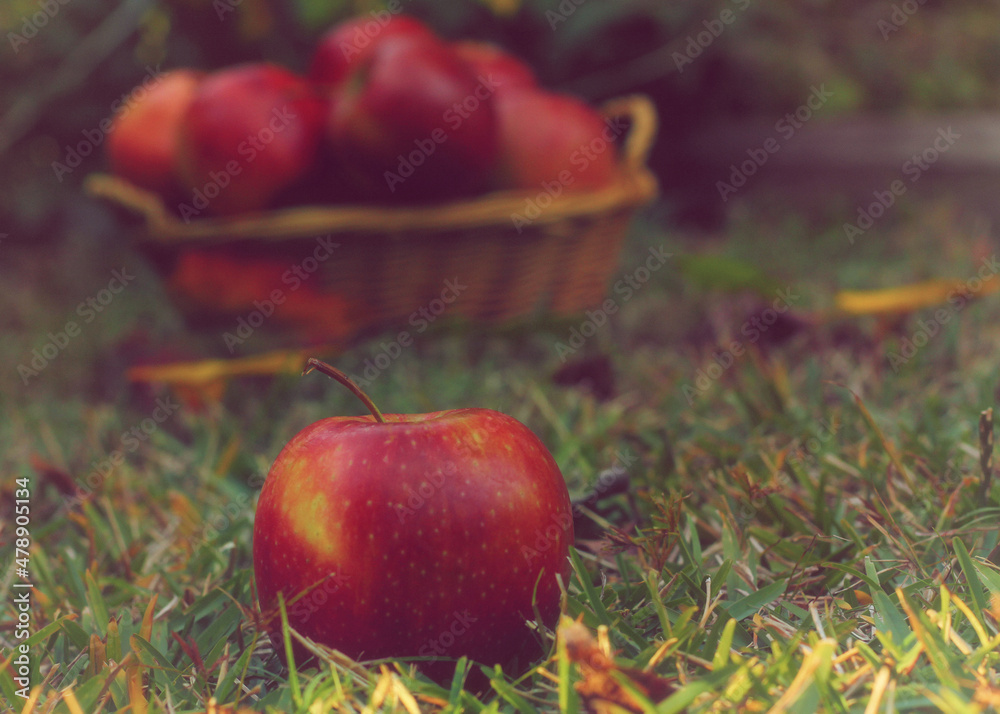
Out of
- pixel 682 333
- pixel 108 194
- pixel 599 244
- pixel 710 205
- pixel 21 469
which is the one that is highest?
pixel 108 194

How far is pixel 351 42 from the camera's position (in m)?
1.82

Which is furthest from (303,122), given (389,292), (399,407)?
(399,407)

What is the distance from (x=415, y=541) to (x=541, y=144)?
4.00 ft

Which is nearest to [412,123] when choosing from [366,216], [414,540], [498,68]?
[366,216]

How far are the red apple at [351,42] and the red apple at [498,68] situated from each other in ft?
0.35

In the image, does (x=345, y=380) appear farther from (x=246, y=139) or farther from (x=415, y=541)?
(x=246, y=139)

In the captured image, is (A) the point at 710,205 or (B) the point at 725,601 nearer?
(B) the point at 725,601

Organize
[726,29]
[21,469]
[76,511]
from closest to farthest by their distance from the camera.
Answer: [76,511]
[21,469]
[726,29]

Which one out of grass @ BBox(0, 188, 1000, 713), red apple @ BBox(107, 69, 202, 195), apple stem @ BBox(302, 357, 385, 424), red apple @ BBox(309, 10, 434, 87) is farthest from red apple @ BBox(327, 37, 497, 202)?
apple stem @ BBox(302, 357, 385, 424)

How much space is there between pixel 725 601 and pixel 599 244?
1108 millimetres

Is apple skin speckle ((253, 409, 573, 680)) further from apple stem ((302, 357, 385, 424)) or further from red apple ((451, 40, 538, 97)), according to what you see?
red apple ((451, 40, 538, 97))

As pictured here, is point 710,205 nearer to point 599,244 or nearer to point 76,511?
point 599,244

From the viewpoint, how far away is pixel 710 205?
9.02ft

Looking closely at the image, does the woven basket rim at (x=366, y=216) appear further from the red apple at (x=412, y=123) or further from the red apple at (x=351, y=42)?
the red apple at (x=351, y=42)
